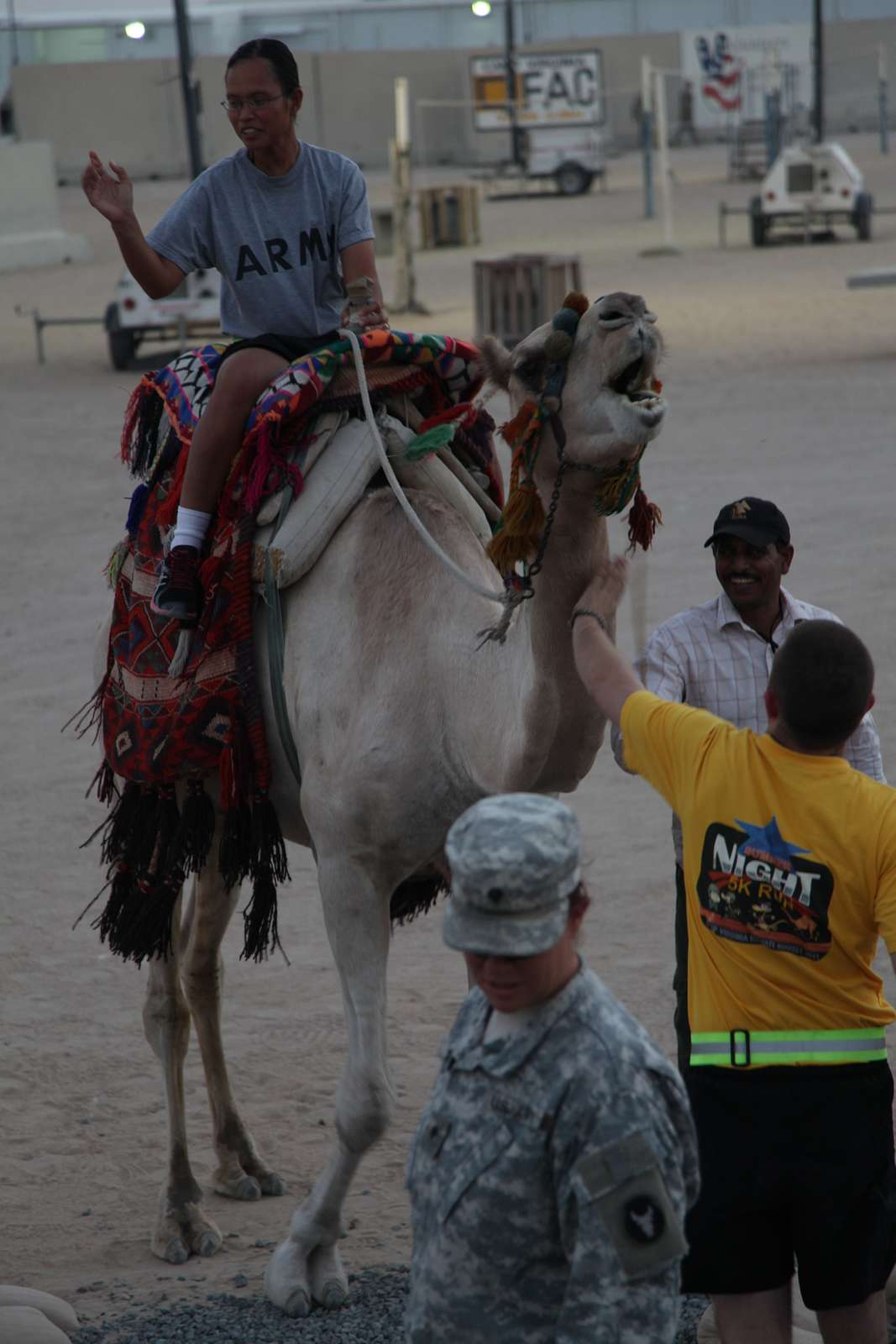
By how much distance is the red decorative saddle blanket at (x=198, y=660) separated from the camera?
184 inches

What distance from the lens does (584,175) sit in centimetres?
4294

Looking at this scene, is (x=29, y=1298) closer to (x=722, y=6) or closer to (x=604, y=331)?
(x=604, y=331)

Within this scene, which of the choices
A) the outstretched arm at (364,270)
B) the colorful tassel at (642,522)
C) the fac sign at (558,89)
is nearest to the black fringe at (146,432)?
the outstretched arm at (364,270)

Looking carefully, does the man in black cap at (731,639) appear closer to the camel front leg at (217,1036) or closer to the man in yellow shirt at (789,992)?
the man in yellow shirt at (789,992)

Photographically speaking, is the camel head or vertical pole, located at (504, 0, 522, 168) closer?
the camel head

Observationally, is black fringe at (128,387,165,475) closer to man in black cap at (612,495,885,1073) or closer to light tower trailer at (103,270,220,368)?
man in black cap at (612,495,885,1073)

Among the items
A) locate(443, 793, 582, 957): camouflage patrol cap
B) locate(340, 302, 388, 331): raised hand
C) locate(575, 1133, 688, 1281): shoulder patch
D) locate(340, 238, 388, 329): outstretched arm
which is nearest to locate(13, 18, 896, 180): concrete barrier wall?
locate(340, 238, 388, 329): outstretched arm

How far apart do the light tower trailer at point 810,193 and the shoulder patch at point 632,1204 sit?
95.3 feet

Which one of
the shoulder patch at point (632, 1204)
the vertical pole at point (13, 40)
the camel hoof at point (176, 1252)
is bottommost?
the camel hoof at point (176, 1252)

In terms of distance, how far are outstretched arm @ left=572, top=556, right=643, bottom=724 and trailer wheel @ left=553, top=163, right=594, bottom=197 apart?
4097 centimetres

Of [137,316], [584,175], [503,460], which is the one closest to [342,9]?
[584,175]

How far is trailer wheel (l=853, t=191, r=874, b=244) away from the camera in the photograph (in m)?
29.8

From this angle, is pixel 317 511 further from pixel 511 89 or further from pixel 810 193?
pixel 511 89

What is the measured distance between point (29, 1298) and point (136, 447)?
2444 millimetres
